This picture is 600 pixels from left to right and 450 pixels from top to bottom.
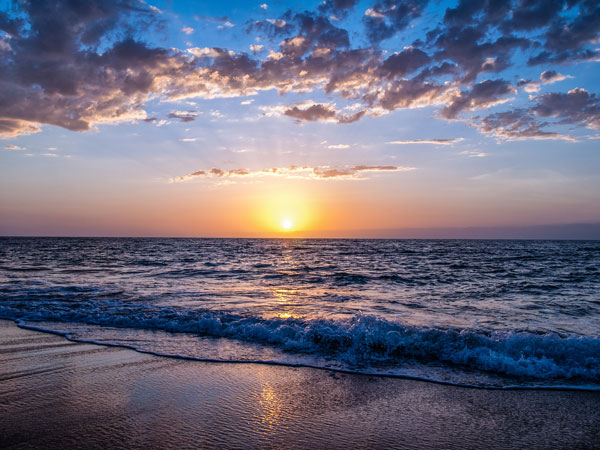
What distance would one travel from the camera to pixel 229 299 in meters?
13.8

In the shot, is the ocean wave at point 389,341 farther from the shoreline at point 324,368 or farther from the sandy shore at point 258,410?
the sandy shore at point 258,410

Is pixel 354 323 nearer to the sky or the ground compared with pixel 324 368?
nearer to the sky

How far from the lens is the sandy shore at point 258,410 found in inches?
156

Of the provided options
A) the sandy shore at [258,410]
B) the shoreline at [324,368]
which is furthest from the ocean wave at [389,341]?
the sandy shore at [258,410]

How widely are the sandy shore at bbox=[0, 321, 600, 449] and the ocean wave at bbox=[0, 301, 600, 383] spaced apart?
1037mm

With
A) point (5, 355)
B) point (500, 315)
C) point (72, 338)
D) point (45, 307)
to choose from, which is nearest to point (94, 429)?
point (5, 355)

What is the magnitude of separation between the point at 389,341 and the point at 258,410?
3.93 metres

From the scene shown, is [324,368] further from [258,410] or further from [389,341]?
[258,410]

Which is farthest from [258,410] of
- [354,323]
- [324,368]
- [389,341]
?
[354,323]

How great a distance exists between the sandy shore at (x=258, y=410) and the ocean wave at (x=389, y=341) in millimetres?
1037

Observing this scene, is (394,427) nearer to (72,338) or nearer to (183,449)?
(183,449)

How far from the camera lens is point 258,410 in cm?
470

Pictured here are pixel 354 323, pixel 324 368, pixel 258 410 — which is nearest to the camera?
pixel 258 410

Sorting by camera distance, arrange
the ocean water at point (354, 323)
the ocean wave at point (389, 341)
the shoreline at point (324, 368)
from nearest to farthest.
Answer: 1. the shoreline at point (324, 368)
2. the ocean wave at point (389, 341)
3. the ocean water at point (354, 323)
